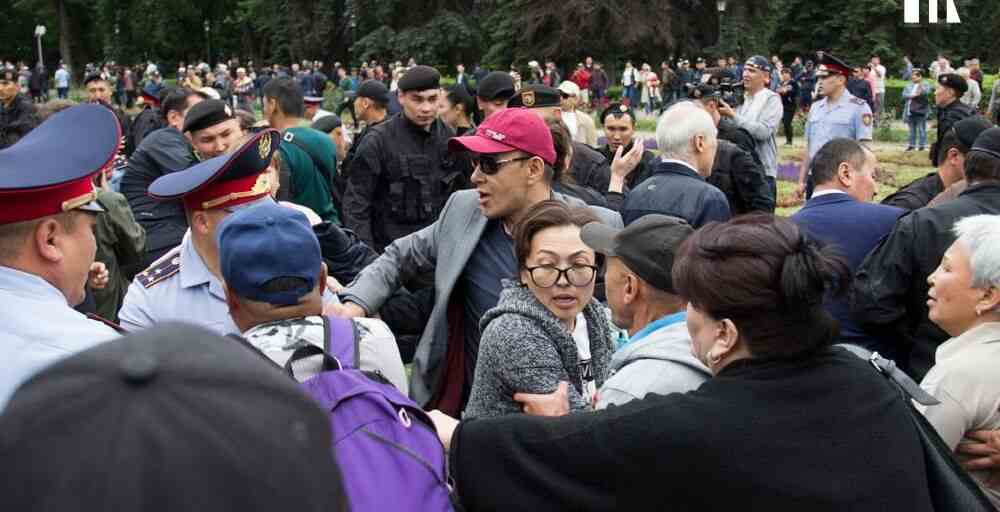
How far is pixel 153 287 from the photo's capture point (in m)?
3.65

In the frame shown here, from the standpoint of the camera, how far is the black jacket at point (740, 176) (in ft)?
25.1

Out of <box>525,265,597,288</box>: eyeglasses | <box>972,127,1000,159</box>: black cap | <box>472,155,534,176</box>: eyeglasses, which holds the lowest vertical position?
<box>525,265,597,288</box>: eyeglasses

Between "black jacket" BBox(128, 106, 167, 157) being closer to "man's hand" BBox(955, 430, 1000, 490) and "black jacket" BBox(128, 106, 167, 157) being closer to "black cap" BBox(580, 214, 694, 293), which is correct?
"black cap" BBox(580, 214, 694, 293)

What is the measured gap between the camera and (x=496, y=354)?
10.8 ft

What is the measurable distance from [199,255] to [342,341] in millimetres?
1269

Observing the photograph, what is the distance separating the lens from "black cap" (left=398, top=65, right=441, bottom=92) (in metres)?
7.25

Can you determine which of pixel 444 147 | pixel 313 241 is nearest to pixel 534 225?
pixel 313 241

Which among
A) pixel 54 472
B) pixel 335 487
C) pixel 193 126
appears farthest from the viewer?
pixel 193 126

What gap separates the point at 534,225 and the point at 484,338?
0.46 metres

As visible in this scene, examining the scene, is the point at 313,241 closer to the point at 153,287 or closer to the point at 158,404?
the point at 153,287

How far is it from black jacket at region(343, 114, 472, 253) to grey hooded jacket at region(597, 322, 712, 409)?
14.2 feet

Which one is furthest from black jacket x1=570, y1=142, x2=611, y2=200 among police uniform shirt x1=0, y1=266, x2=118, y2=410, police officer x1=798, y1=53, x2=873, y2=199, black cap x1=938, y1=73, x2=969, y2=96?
black cap x1=938, y1=73, x2=969, y2=96

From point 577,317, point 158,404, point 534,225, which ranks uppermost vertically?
point 158,404

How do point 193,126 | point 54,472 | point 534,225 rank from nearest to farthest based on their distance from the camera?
point 54,472
point 534,225
point 193,126
